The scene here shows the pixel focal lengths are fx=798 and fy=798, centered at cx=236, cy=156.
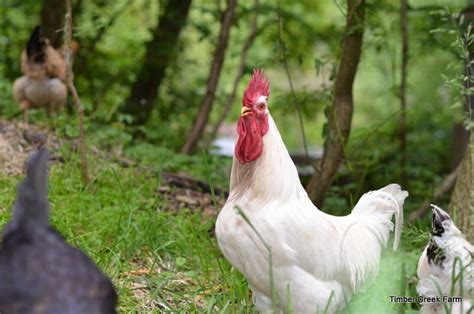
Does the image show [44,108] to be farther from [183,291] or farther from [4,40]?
[183,291]

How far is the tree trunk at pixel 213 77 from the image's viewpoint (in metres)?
7.43

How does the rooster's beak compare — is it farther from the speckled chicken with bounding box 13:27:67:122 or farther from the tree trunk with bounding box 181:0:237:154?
the speckled chicken with bounding box 13:27:67:122

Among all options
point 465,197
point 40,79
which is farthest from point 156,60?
point 465,197

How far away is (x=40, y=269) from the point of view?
9.61 ft

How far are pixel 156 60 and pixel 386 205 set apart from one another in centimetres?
519

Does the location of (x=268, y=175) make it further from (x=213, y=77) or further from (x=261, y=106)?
(x=213, y=77)

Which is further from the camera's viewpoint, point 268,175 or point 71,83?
point 71,83

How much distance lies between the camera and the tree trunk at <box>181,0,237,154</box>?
7.43 metres

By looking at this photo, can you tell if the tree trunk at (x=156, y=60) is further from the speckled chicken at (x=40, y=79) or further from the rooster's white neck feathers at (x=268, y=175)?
the rooster's white neck feathers at (x=268, y=175)

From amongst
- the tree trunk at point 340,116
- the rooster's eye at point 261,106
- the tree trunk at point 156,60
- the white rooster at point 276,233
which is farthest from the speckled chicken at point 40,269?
the tree trunk at point 156,60

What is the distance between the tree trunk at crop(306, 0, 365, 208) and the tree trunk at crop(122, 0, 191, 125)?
2949 millimetres

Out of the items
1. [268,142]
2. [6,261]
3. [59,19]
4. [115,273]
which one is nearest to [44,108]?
[59,19]

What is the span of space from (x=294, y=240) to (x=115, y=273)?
1.24m

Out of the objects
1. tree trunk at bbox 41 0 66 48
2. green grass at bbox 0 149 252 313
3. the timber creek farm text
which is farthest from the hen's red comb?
tree trunk at bbox 41 0 66 48
